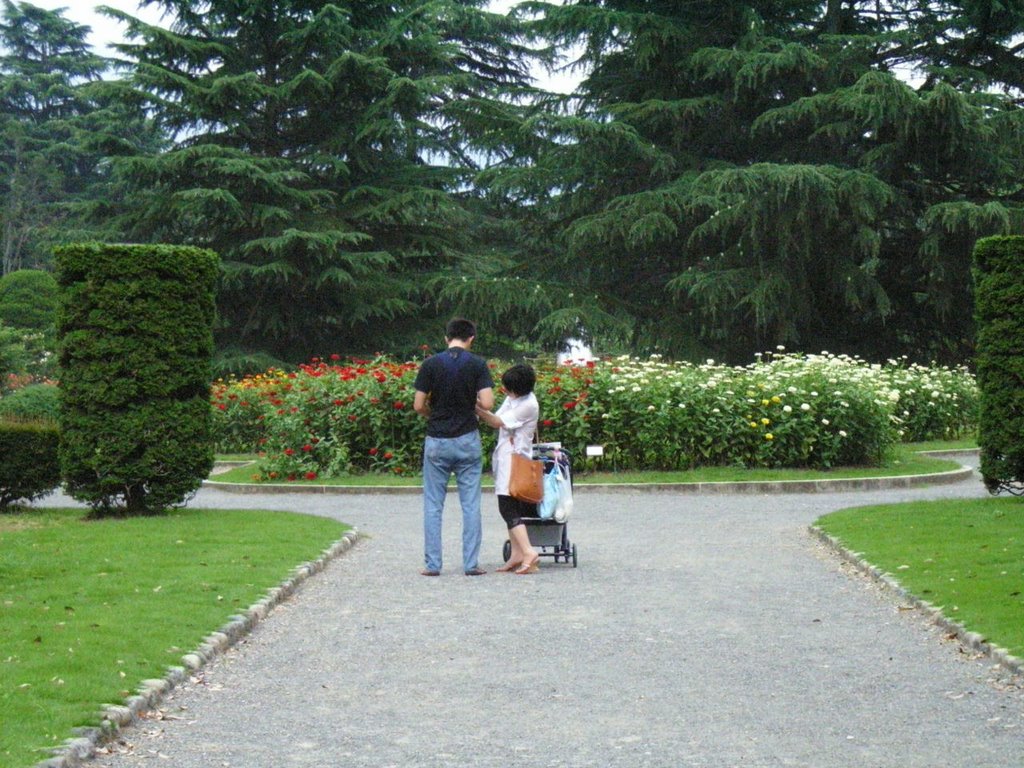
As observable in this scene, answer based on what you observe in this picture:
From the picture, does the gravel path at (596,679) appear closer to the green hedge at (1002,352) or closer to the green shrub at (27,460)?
the green hedge at (1002,352)

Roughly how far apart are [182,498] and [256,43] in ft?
87.4

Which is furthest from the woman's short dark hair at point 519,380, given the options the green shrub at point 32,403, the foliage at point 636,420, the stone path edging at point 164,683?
the green shrub at point 32,403

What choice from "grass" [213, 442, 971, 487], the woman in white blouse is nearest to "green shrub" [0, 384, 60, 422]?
"grass" [213, 442, 971, 487]

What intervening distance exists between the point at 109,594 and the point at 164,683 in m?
2.52

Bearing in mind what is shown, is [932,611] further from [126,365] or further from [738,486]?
[738,486]

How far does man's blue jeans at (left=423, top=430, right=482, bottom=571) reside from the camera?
10.4 m

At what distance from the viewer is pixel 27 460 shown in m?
14.5

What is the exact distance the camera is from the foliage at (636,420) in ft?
63.3

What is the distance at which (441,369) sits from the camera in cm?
1029

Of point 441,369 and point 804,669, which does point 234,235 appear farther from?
point 804,669

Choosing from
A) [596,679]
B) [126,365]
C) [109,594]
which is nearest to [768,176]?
[126,365]

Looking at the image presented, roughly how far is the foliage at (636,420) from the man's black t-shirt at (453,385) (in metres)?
8.74

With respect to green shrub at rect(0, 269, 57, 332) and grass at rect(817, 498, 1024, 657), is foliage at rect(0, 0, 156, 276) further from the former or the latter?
grass at rect(817, 498, 1024, 657)

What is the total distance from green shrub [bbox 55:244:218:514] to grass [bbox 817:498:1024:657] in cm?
656
